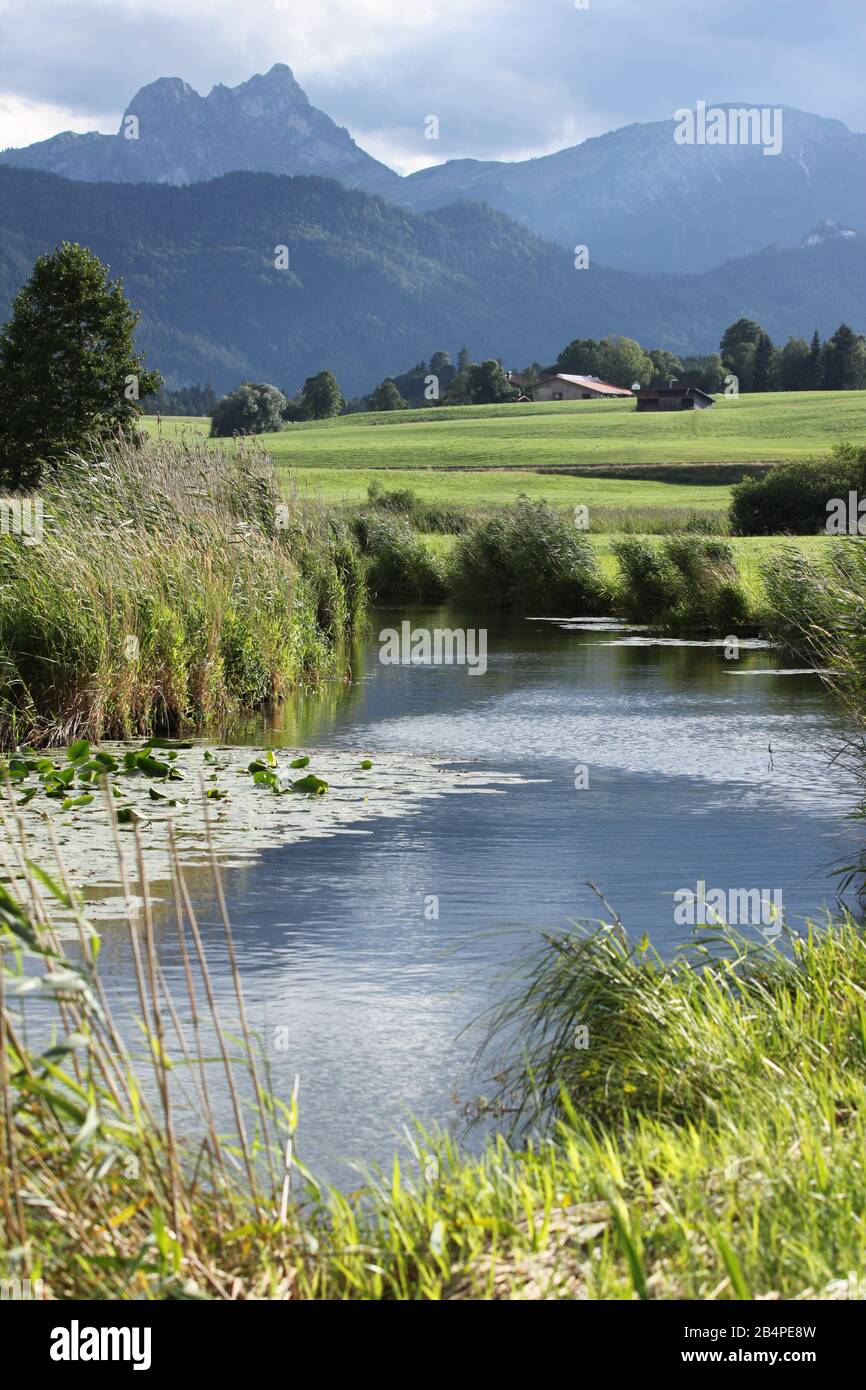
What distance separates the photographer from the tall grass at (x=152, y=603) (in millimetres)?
15805

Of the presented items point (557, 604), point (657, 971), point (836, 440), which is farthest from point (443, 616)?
point (836, 440)

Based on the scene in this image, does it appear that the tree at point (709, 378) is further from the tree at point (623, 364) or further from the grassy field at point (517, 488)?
the grassy field at point (517, 488)

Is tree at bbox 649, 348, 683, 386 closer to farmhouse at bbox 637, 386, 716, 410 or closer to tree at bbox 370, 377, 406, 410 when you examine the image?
tree at bbox 370, 377, 406, 410

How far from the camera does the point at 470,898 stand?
10609 mm

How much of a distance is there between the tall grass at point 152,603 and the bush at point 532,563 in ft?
45.9

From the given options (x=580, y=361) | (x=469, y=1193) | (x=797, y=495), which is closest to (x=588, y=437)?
(x=797, y=495)

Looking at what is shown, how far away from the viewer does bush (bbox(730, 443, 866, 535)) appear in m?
50.9

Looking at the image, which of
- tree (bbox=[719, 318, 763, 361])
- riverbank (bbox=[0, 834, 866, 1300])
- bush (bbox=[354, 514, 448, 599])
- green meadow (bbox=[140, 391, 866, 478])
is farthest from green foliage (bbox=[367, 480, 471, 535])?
tree (bbox=[719, 318, 763, 361])

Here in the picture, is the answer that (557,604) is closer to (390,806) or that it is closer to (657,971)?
(390,806)

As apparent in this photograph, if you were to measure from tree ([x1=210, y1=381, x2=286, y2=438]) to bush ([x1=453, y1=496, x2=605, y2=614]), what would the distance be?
71138 mm

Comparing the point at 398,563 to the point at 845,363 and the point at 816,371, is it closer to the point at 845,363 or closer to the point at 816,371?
the point at 845,363

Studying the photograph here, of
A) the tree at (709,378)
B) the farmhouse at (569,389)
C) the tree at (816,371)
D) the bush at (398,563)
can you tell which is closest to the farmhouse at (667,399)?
the tree at (709,378)

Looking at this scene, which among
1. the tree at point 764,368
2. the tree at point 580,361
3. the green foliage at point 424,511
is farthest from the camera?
the tree at point 580,361

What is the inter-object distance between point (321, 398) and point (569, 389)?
26297 mm
